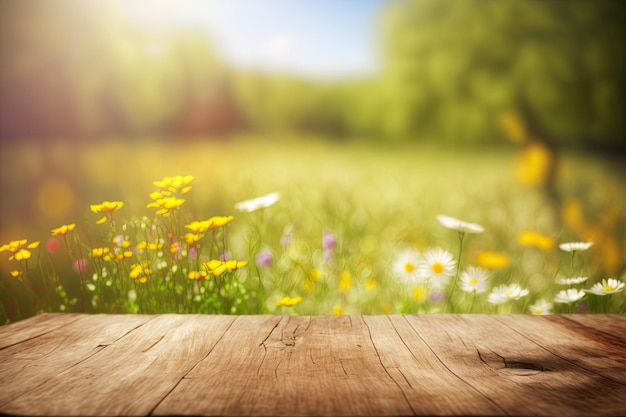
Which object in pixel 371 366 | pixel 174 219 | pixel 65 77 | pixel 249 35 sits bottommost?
pixel 371 366

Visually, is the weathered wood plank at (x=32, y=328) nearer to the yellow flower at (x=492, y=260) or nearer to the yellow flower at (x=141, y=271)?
the yellow flower at (x=141, y=271)

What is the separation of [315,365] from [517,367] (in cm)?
45

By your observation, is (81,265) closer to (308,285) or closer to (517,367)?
(308,285)

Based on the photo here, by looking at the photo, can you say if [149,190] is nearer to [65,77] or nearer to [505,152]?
[65,77]

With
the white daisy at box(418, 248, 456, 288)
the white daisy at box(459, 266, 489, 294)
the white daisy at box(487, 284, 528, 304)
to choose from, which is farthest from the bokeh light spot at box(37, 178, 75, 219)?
the white daisy at box(487, 284, 528, 304)

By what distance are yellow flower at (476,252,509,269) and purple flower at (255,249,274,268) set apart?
1.30 metres

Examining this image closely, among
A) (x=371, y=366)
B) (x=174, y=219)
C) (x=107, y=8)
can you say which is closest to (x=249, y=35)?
(x=107, y=8)

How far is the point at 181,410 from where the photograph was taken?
3.33ft

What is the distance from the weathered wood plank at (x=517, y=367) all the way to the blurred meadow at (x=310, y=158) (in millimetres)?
468

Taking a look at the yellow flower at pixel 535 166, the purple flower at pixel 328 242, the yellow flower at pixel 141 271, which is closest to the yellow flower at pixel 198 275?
the yellow flower at pixel 141 271

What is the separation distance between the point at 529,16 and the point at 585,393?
12.6 ft

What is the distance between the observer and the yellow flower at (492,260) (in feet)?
10.7

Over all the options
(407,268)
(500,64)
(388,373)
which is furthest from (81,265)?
(500,64)

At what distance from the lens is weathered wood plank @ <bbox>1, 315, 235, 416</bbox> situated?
1.06m
